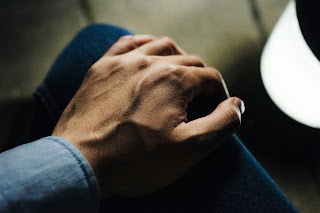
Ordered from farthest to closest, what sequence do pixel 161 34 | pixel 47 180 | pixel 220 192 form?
pixel 161 34 → pixel 220 192 → pixel 47 180

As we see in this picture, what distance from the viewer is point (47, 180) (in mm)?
452

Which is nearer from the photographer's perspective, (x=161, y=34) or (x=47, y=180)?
(x=47, y=180)

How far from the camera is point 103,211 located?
0.57 metres

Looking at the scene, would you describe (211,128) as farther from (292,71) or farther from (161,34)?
(161,34)

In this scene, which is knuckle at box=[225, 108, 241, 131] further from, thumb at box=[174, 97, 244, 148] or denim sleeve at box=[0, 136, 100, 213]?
denim sleeve at box=[0, 136, 100, 213]

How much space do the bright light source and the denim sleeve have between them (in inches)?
19.6

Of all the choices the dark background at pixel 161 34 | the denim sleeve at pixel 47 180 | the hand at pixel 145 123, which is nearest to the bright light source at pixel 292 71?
the hand at pixel 145 123

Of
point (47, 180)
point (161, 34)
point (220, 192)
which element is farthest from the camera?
point (161, 34)

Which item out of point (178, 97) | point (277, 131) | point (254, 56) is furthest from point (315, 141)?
point (178, 97)

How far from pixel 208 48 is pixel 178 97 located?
0.70 meters

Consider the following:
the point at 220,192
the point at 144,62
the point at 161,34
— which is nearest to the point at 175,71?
the point at 144,62

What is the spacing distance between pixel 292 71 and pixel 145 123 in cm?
38

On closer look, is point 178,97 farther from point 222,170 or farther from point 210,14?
point 210,14

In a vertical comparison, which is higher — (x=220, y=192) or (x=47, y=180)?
(x=47, y=180)
